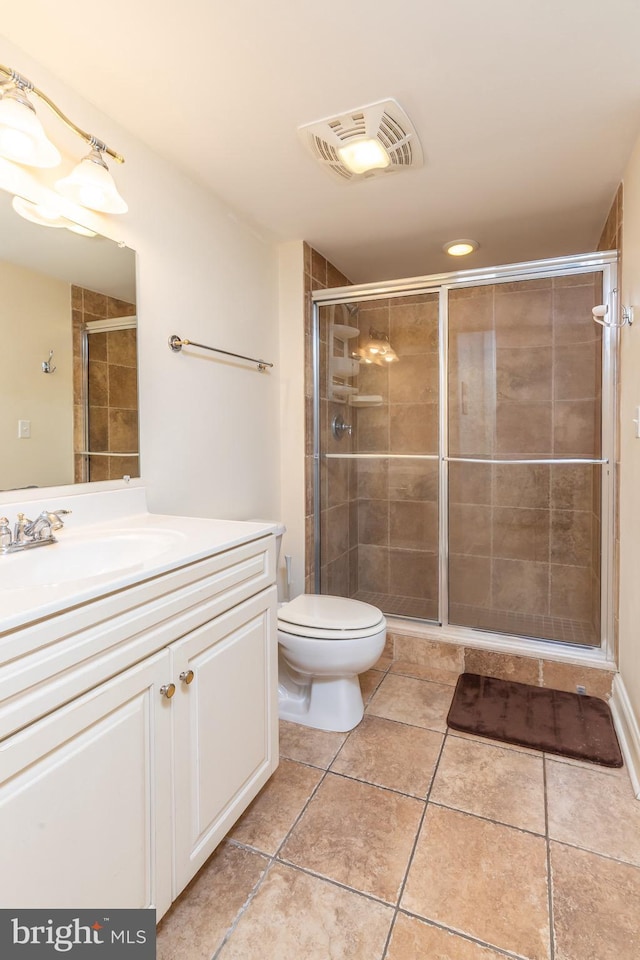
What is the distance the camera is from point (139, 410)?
5.43ft

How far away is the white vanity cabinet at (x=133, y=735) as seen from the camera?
2.39ft

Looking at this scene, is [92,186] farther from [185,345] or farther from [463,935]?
[463,935]

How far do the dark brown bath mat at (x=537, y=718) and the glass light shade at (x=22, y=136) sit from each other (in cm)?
229

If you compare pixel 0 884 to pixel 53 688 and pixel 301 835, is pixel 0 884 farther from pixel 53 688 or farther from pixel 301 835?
pixel 301 835

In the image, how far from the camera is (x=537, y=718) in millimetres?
1907

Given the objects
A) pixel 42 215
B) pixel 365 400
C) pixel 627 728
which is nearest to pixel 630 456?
pixel 627 728

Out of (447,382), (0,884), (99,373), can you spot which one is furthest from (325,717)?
(447,382)

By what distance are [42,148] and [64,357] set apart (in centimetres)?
53

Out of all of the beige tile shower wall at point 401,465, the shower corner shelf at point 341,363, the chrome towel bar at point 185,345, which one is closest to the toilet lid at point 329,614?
the beige tile shower wall at point 401,465

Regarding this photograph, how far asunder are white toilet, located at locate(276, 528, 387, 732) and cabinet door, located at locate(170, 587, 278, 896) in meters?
0.37

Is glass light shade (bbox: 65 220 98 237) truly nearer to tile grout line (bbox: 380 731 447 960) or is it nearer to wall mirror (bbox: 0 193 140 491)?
wall mirror (bbox: 0 193 140 491)

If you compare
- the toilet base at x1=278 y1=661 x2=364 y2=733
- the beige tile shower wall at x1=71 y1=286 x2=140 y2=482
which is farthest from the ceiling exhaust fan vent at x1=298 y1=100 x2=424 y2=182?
the toilet base at x1=278 y1=661 x2=364 y2=733

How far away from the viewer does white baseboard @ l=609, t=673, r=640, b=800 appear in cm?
155

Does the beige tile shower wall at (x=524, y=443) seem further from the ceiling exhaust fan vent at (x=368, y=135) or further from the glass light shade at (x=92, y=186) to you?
the glass light shade at (x=92, y=186)
